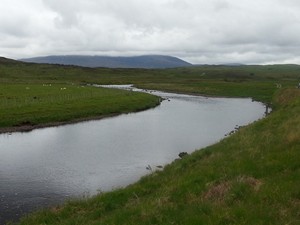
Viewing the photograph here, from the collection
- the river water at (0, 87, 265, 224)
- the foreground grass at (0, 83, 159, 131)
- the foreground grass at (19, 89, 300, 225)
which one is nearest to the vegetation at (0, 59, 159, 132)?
the foreground grass at (0, 83, 159, 131)

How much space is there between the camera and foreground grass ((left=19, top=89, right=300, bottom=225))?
13.3 meters

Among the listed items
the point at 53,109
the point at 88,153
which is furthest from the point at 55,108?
the point at 88,153

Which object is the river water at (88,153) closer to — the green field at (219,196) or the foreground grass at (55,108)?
the foreground grass at (55,108)

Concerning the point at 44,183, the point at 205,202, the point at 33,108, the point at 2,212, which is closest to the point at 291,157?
the point at 205,202

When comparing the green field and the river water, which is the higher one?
the green field

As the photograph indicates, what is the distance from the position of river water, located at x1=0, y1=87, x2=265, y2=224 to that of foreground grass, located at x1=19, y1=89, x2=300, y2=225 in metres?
5.86

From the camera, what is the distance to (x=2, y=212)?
76.8 feet

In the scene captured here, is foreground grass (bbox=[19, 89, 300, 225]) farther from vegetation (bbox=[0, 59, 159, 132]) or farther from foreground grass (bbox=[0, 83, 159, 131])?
foreground grass (bbox=[0, 83, 159, 131])

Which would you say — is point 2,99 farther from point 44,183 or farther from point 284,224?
point 284,224

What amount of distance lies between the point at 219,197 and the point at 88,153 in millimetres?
27524

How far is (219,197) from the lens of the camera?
15.7 m

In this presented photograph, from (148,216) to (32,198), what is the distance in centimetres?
1382

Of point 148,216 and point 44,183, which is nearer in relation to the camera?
point 148,216

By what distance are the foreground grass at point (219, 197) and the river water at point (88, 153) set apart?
231 inches
